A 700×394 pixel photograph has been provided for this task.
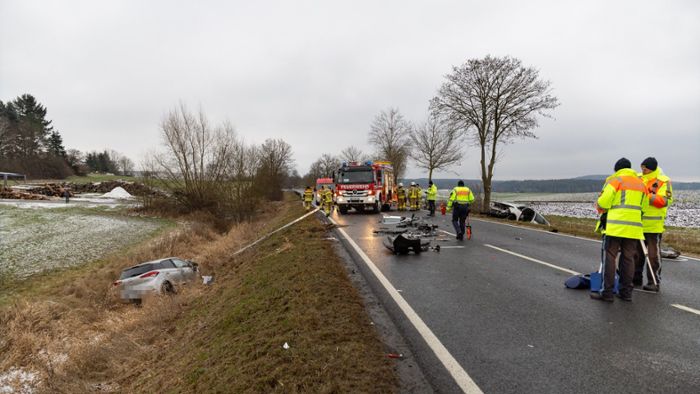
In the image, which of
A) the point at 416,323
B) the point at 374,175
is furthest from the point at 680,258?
the point at 374,175

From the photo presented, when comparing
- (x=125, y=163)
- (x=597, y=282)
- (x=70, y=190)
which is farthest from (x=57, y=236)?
(x=125, y=163)

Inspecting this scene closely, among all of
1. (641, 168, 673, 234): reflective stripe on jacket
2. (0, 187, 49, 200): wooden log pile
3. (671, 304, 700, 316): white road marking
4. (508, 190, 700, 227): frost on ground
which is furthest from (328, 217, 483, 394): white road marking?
(0, 187, 49, 200): wooden log pile

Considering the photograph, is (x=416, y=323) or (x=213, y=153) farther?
(x=213, y=153)

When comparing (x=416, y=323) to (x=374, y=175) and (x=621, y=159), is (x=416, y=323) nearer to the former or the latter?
(x=621, y=159)

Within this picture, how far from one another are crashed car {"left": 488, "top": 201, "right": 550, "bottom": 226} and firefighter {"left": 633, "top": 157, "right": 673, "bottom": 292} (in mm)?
12063

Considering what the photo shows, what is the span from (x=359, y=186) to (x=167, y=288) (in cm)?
1059

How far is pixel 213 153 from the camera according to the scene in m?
31.7

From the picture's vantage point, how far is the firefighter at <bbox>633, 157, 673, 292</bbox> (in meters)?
5.47

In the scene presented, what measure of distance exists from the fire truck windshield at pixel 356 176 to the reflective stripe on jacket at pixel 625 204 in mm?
14016

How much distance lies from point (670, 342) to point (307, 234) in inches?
364

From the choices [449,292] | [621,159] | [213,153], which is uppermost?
[213,153]

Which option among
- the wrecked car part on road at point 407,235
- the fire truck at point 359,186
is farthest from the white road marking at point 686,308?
the fire truck at point 359,186

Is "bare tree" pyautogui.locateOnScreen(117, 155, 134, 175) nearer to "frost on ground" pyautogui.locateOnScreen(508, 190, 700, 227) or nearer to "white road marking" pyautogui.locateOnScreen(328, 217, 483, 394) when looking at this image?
"frost on ground" pyautogui.locateOnScreen(508, 190, 700, 227)

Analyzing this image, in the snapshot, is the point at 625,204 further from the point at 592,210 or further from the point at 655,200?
the point at 592,210
